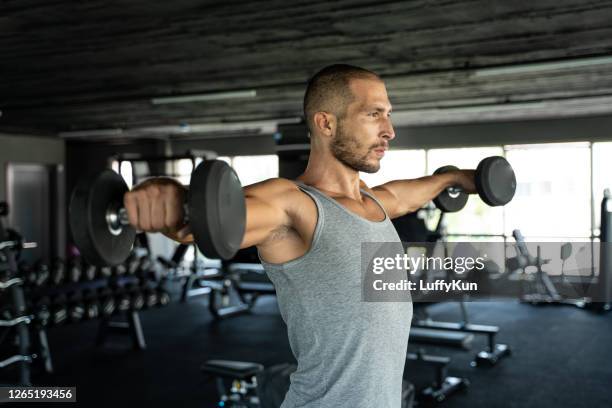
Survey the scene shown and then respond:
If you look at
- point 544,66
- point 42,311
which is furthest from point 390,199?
point 42,311

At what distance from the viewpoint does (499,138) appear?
698cm

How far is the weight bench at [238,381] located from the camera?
95.5 inches

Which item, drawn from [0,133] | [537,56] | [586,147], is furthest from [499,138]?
[0,133]

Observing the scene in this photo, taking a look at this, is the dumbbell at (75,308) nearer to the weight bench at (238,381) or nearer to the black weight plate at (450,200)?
the weight bench at (238,381)

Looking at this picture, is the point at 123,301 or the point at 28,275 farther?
the point at 123,301

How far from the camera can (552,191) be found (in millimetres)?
6996

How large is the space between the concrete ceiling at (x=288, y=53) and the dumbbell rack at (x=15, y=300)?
1.15m

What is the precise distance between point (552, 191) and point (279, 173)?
10.3 ft

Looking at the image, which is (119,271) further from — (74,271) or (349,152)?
(349,152)

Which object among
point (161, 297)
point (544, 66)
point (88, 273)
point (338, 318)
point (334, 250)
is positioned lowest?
point (161, 297)

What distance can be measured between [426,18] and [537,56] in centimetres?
121

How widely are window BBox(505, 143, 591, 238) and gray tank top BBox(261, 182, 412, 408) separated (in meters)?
6.12

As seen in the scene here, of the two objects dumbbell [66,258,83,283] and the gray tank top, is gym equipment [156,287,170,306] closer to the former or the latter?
dumbbell [66,258,83,283]

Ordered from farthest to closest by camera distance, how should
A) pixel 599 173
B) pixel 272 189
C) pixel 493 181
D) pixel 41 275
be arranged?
pixel 599 173 → pixel 41 275 → pixel 493 181 → pixel 272 189
